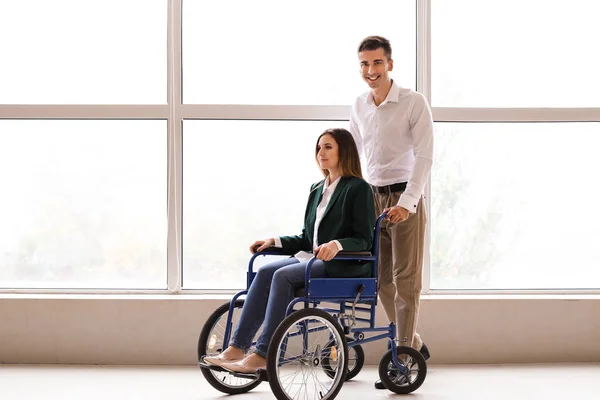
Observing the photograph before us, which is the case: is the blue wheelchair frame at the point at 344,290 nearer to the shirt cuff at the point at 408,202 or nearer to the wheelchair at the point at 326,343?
the wheelchair at the point at 326,343

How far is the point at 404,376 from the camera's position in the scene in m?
3.19

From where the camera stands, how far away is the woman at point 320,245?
287cm

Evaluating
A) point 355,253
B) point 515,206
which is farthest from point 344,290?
point 515,206

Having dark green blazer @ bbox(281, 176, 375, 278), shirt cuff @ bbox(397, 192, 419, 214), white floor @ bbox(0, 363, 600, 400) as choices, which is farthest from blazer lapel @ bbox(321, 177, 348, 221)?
white floor @ bbox(0, 363, 600, 400)

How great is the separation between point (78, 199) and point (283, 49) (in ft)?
4.24

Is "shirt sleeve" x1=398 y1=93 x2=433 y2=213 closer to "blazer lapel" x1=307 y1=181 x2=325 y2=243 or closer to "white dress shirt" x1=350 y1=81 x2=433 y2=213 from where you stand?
"white dress shirt" x1=350 y1=81 x2=433 y2=213

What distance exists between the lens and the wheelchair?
280 cm

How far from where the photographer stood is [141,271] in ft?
13.0

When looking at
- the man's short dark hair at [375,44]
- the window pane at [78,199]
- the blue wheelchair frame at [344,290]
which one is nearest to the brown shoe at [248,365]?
the blue wheelchair frame at [344,290]

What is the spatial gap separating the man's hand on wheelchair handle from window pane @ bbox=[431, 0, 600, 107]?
1016mm

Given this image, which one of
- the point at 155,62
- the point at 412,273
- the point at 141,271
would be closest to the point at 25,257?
the point at 141,271

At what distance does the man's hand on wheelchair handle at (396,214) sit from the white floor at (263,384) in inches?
28.4

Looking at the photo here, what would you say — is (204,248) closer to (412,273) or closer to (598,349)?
(412,273)

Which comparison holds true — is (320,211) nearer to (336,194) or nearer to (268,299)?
(336,194)
